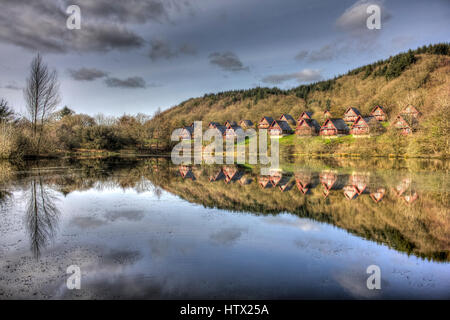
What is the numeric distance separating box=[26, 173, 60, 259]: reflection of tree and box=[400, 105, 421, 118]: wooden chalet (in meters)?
54.2

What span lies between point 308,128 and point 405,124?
69.3ft

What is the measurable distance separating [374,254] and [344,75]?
124461 mm

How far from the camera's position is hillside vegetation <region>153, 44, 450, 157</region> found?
3488 centimetres

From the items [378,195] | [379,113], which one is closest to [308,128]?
[379,113]

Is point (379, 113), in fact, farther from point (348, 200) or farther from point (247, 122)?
point (348, 200)

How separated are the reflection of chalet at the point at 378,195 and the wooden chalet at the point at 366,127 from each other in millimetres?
41931

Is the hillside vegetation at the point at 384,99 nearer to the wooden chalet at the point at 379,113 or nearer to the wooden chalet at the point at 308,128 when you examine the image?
the wooden chalet at the point at 379,113

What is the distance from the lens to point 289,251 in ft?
23.7

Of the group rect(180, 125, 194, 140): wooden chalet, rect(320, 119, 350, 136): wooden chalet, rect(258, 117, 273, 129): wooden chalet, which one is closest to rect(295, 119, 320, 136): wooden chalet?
rect(320, 119, 350, 136): wooden chalet

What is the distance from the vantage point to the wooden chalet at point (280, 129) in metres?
70.6

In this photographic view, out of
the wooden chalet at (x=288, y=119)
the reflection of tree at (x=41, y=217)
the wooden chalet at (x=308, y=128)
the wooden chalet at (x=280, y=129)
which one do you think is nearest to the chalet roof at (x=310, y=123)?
the wooden chalet at (x=308, y=128)

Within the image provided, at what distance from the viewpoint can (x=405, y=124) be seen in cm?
4638

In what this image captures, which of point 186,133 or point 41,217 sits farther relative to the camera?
point 186,133
